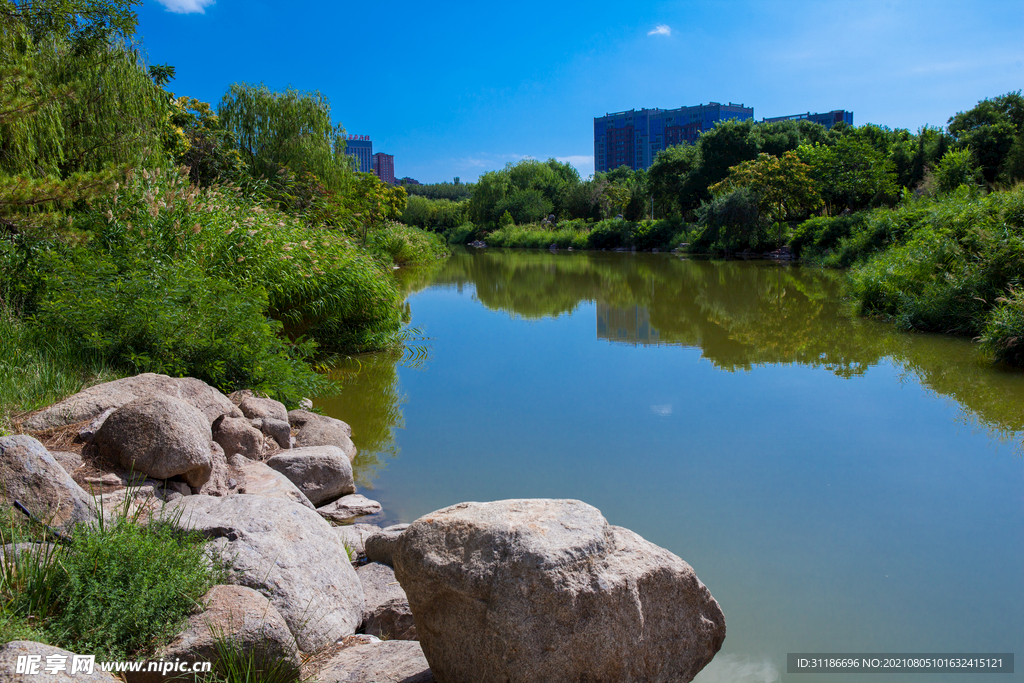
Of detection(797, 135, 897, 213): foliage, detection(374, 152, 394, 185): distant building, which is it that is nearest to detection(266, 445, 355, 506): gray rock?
detection(797, 135, 897, 213): foliage

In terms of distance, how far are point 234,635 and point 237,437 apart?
112 inches

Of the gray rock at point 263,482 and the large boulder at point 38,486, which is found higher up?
the large boulder at point 38,486

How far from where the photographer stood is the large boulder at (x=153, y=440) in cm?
371

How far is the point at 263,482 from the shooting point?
4.29m

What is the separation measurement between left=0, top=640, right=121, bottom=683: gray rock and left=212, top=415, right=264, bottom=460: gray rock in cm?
301

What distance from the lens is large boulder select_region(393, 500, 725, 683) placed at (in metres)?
2.28

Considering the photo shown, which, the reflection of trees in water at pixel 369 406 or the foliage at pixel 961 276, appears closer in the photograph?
the reflection of trees in water at pixel 369 406

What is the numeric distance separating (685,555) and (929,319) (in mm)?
9550

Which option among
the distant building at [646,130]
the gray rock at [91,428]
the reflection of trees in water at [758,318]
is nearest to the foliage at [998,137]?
the reflection of trees in water at [758,318]

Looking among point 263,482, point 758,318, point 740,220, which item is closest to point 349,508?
point 263,482

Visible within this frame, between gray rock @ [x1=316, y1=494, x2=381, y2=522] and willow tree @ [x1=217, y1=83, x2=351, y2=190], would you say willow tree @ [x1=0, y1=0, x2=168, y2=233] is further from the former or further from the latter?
willow tree @ [x1=217, y1=83, x2=351, y2=190]

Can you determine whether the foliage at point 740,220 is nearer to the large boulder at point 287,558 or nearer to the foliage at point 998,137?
the foliage at point 998,137

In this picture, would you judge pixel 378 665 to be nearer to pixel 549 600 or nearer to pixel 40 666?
pixel 549 600

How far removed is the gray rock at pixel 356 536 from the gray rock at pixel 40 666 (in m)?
2.05
